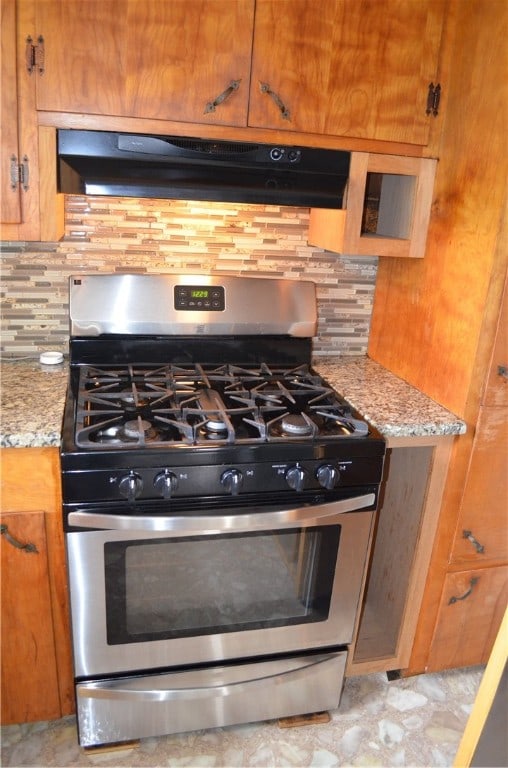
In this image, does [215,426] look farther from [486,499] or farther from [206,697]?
[486,499]

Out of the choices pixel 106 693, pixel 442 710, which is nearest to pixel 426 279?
pixel 442 710

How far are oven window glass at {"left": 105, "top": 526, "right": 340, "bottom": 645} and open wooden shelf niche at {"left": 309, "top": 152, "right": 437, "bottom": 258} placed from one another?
835 millimetres

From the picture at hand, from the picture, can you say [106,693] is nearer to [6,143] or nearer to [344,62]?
[6,143]

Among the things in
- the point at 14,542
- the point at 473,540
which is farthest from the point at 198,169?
the point at 473,540

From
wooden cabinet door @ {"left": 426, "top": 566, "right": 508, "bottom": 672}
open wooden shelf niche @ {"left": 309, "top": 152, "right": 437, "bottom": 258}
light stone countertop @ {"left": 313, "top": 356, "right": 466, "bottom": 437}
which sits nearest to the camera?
light stone countertop @ {"left": 313, "top": 356, "right": 466, "bottom": 437}

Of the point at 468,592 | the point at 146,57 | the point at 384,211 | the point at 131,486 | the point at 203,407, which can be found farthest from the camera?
the point at 384,211

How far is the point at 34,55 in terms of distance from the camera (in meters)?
1.38

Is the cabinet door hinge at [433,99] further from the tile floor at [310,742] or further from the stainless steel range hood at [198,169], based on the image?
the tile floor at [310,742]

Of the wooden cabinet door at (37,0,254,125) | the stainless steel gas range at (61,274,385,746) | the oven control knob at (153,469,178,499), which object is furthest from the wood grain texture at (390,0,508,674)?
the oven control knob at (153,469,178,499)

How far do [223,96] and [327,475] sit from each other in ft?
3.28

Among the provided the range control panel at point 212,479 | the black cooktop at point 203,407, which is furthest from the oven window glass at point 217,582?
the black cooktop at point 203,407

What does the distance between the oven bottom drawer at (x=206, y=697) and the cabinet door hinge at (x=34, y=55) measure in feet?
5.04

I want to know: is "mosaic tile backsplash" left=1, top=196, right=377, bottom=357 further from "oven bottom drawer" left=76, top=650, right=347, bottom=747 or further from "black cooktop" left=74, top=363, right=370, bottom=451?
"oven bottom drawer" left=76, top=650, right=347, bottom=747

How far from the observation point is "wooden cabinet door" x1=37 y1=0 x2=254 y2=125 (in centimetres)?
137
